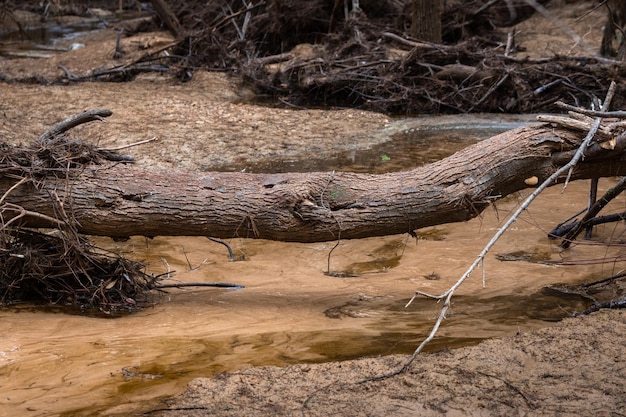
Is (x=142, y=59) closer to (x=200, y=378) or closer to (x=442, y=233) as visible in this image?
(x=442, y=233)

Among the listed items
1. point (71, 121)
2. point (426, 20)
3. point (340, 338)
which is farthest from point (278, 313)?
point (426, 20)

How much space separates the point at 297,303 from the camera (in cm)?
464

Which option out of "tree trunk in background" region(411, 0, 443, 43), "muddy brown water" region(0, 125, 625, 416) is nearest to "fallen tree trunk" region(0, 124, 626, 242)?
"muddy brown water" region(0, 125, 625, 416)

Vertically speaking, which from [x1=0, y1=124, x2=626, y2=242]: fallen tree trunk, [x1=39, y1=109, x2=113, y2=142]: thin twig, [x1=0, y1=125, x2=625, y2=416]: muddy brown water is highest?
[x1=39, y1=109, x2=113, y2=142]: thin twig

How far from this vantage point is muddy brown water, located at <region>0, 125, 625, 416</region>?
3504 mm

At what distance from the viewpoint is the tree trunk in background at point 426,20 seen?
11.3 meters

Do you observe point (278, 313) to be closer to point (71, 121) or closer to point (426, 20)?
point (71, 121)

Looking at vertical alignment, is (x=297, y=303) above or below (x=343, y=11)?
below

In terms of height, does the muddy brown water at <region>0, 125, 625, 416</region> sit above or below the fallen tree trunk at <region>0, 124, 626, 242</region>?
below

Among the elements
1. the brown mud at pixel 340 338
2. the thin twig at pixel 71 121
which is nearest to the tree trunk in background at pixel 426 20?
the brown mud at pixel 340 338

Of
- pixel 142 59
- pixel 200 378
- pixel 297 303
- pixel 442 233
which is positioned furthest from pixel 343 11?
pixel 200 378

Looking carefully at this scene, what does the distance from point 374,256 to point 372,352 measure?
1.93 metres

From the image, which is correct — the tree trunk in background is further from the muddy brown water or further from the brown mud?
the muddy brown water

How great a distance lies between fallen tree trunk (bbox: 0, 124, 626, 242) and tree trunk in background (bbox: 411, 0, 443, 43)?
730 centimetres
